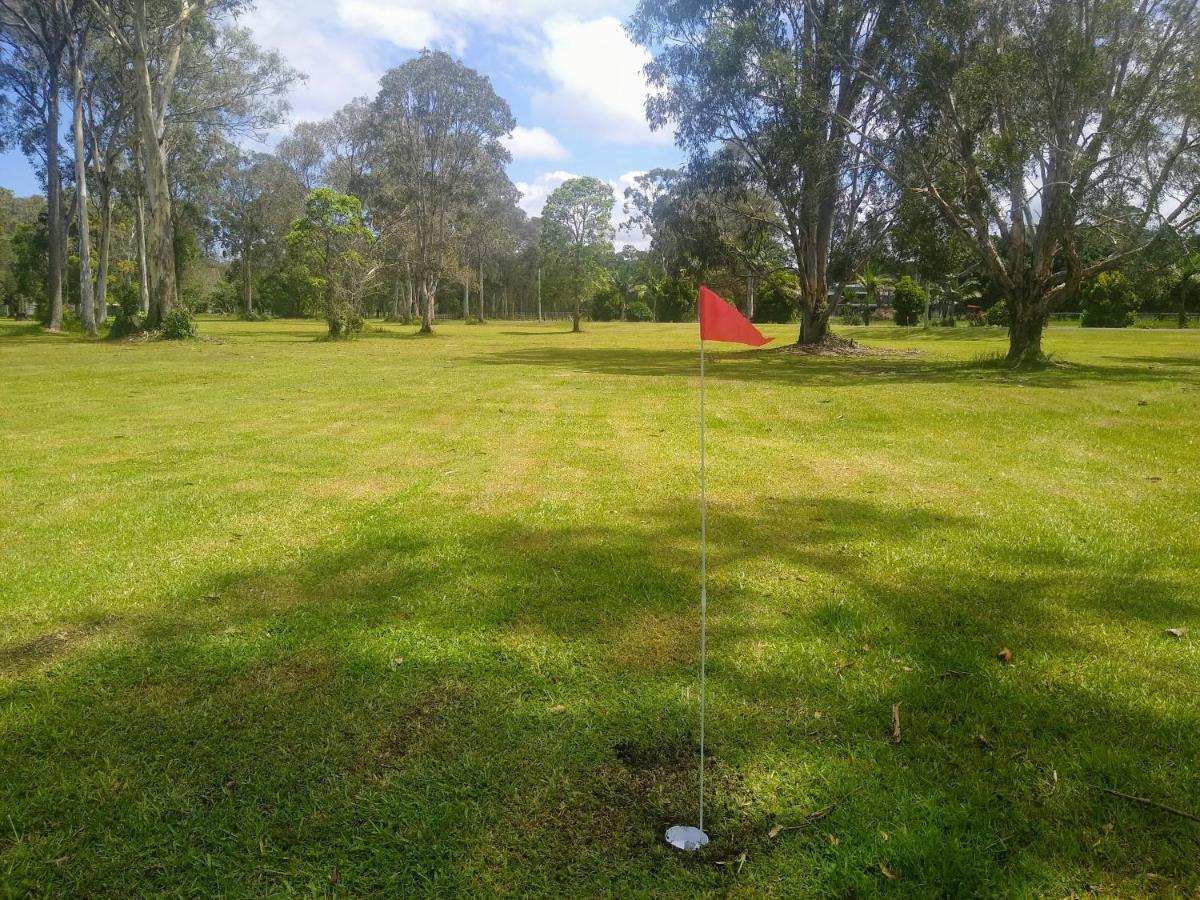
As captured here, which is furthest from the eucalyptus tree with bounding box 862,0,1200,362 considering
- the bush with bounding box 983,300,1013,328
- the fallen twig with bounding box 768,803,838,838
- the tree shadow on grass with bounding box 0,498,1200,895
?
the bush with bounding box 983,300,1013,328

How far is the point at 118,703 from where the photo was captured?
2.76 metres

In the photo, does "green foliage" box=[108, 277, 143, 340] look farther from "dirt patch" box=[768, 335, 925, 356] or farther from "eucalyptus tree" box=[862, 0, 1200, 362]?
"eucalyptus tree" box=[862, 0, 1200, 362]

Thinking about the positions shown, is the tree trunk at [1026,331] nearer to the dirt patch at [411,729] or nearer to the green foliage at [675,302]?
the dirt patch at [411,729]

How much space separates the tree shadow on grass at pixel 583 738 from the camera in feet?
6.74

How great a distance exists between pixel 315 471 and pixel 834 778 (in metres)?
5.18

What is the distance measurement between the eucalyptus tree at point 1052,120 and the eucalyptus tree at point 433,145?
2312cm

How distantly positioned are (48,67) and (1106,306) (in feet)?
163

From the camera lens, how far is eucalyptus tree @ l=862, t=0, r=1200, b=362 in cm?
1407

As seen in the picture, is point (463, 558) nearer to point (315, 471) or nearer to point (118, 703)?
point (118, 703)

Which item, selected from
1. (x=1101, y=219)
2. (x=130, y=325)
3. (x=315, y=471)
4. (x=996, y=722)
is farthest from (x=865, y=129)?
(x=130, y=325)

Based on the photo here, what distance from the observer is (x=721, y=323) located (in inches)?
→ 104

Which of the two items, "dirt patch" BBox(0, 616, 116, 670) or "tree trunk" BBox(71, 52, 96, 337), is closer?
"dirt patch" BBox(0, 616, 116, 670)

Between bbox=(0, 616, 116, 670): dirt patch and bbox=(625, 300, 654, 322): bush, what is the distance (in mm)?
71212

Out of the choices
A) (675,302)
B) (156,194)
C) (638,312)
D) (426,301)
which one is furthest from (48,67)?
(638,312)
